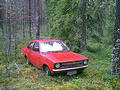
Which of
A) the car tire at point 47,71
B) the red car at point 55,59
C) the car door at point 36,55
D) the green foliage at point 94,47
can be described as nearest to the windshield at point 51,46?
the red car at point 55,59

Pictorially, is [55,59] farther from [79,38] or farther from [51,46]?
[79,38]

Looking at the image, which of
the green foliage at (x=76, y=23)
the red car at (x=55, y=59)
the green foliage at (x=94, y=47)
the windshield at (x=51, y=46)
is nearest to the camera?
the red car at (x=55, y=59)

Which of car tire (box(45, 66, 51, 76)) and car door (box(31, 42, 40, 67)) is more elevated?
car door (box(31, 42, 40, 67))

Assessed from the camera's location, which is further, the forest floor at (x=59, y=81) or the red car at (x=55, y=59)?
the red car at (x=55, y=59)

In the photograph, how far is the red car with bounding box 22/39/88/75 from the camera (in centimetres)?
570

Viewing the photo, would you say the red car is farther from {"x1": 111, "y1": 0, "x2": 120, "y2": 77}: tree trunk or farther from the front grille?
{"x1": 111, "y1": 0, "x2": 120, "y2": 77}: tree trunk

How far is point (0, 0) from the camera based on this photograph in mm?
19109

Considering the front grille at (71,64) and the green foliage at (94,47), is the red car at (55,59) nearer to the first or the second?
the front grille at (71,64)

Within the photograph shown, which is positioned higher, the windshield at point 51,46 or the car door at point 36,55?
the windshield at point 51,46

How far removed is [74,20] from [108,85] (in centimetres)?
657

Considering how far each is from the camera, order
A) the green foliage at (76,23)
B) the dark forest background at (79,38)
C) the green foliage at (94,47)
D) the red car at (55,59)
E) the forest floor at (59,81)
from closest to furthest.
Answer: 1. the forest floor at (59,81)
2. the red car at (55,59)
3. the dark forest background at (79,38)
4. the green foliage at (76,23)
5. the green foliage at (94,47)

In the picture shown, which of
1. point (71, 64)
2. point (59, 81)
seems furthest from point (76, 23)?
point (59, 81)

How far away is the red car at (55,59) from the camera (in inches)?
224

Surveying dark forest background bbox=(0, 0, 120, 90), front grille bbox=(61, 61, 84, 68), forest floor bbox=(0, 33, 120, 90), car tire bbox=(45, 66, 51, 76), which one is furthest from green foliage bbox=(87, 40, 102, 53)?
car tire bbox=(45, 66, 51, 76)
